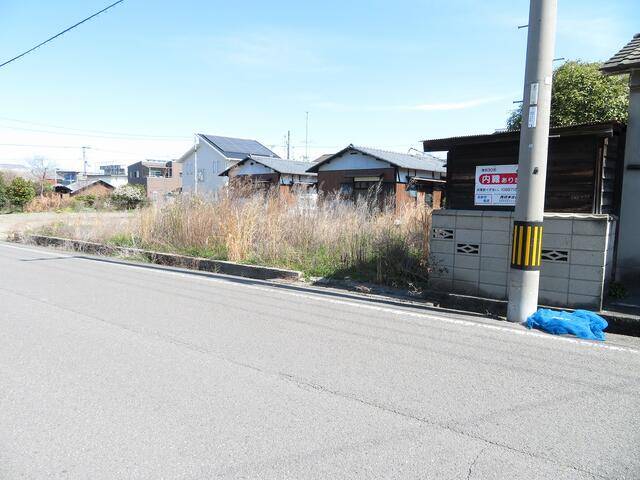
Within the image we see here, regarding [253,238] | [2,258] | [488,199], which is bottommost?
[2,258]

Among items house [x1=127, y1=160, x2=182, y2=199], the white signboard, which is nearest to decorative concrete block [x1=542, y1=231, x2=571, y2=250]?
the white signboard

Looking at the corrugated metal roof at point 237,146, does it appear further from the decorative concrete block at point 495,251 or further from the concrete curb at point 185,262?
the decorative concrete block at point 495,251

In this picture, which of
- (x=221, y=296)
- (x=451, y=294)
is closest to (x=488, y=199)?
(x=451, y=294)

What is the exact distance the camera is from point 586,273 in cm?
624

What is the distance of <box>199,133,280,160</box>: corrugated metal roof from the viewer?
157ft

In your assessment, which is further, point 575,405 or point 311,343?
point 311,343

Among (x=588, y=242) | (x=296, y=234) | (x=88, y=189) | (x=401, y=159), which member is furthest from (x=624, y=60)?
(x=88, y=189)

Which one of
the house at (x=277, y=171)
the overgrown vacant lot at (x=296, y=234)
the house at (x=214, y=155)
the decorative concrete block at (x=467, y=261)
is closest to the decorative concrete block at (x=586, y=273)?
the decorative concrete block at (x=467, y=261)

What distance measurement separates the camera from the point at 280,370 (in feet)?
14.1

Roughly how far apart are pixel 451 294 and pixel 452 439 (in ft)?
14.2

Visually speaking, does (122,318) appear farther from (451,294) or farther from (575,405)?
(575,405)

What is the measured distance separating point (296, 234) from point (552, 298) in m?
5.71

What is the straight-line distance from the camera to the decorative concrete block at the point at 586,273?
6148 millimetres

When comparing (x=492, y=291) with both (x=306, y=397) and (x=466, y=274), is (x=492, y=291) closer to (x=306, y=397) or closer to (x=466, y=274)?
(x=466, y=274)
